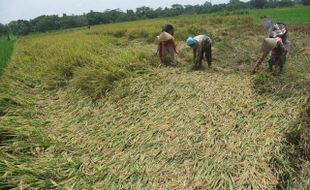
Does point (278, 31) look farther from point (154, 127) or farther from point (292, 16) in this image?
point (292, 16)

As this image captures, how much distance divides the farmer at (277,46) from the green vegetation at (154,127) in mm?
306

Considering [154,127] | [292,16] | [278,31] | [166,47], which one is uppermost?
[278,31]

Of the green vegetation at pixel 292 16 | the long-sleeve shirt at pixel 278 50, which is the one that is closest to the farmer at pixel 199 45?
the long-sleeve shirt at pixel 278 50

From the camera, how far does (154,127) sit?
4.28m

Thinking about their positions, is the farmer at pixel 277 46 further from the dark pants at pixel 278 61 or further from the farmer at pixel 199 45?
the farmer at pixel 199 45

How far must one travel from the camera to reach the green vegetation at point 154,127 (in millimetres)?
3262

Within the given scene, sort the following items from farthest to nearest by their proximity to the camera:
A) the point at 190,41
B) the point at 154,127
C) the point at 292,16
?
the point at 292,16 < the point at 190,41 < the point at 154,127

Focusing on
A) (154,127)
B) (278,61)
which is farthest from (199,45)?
(154,127)

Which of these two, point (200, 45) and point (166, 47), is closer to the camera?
point (200, 45)

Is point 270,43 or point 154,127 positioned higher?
point 270,43

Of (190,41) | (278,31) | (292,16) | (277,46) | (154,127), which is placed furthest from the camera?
(292,16)

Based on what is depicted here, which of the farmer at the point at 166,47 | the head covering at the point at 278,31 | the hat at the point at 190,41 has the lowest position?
the farmer at the point at 166,47

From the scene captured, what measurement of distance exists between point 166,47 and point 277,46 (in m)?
2.40

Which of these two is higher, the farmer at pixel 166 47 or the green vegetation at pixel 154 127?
the farmer at pixel 166 47
